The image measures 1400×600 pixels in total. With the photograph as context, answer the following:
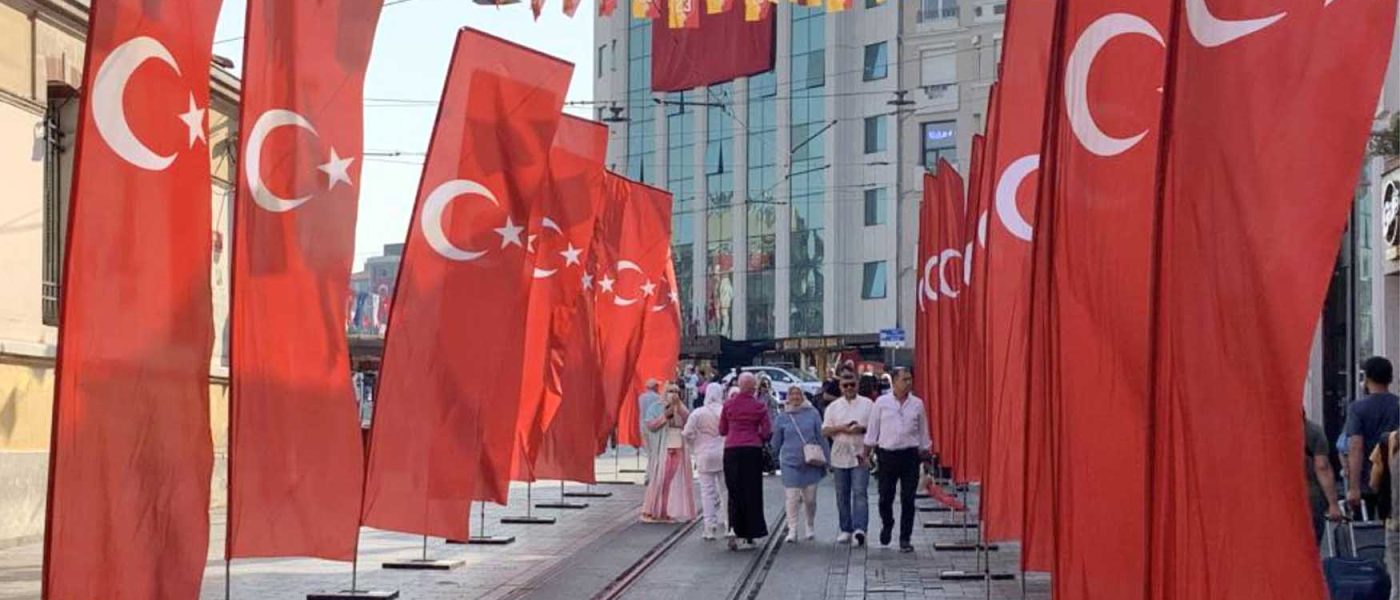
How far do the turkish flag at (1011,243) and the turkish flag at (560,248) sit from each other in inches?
348

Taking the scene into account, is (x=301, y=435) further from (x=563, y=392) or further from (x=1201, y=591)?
(x=563, y=392)

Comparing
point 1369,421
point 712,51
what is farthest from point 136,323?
point 712,51

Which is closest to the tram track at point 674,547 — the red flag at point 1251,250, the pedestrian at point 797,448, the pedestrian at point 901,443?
the pedestrian at point 797,448

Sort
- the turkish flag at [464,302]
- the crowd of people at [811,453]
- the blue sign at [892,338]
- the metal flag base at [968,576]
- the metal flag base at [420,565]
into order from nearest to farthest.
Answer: the turkish flag at [464,302] < the metal flag base at [968,576] < the metal flag base at [420,565] < the crowd of people at [811,453] < the blue sign at [892,338]

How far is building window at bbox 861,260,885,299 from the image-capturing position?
7231cm

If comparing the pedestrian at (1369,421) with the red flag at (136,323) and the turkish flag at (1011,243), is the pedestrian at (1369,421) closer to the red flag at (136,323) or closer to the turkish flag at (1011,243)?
the turkish flag at (1011,243)

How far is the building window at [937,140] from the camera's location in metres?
67.1

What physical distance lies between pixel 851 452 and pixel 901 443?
2.12 feet

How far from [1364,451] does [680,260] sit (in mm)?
69898

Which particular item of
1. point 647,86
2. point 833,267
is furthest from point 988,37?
point 647,86

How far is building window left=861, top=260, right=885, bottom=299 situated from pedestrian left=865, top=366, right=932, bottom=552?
52136 millimetres

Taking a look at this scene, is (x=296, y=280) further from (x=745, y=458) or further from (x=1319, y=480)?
(x=745, y=458)

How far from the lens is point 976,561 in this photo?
18.7m

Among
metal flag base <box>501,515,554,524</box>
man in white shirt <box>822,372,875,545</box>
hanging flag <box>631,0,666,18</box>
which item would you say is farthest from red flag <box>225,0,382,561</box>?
hanging flag <box>631,0,666,18</box>
